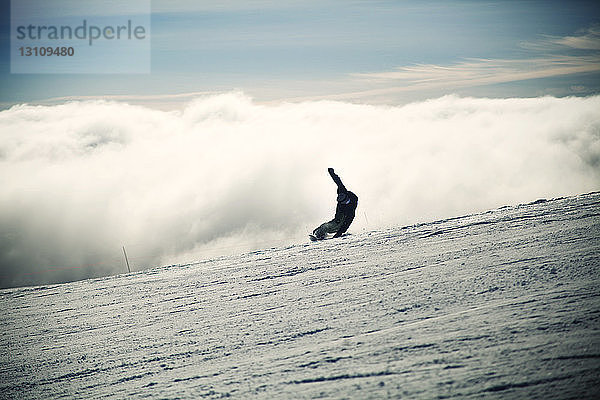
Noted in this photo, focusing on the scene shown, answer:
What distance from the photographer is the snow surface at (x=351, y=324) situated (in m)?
3.83

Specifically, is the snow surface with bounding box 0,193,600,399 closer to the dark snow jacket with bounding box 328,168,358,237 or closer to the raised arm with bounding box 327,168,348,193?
the dark snow jacket with bounding box 328,168,358,237

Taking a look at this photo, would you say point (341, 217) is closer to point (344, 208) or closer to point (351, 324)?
point (344, 208)

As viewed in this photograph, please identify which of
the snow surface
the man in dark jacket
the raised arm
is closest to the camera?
the snow surface

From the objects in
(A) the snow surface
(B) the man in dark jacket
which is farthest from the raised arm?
(A) the snow surface

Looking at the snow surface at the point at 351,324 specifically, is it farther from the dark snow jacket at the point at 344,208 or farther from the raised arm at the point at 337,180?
the raised arm at the point at 337,180

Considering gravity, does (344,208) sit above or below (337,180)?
below

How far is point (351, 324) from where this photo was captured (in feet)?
16.1

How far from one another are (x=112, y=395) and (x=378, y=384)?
2644mm

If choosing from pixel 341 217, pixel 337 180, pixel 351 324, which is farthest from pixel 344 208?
pixel 351 324

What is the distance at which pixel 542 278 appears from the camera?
528 cm

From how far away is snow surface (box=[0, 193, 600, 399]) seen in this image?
3.83 meters

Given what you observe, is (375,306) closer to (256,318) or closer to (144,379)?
(256,318)

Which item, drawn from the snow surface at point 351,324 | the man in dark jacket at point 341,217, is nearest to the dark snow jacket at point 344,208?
the man in dark jacket at point 341,217

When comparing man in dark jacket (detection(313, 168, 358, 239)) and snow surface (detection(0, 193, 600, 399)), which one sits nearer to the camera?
snow surface (detection(0, 193, 600, 399))
